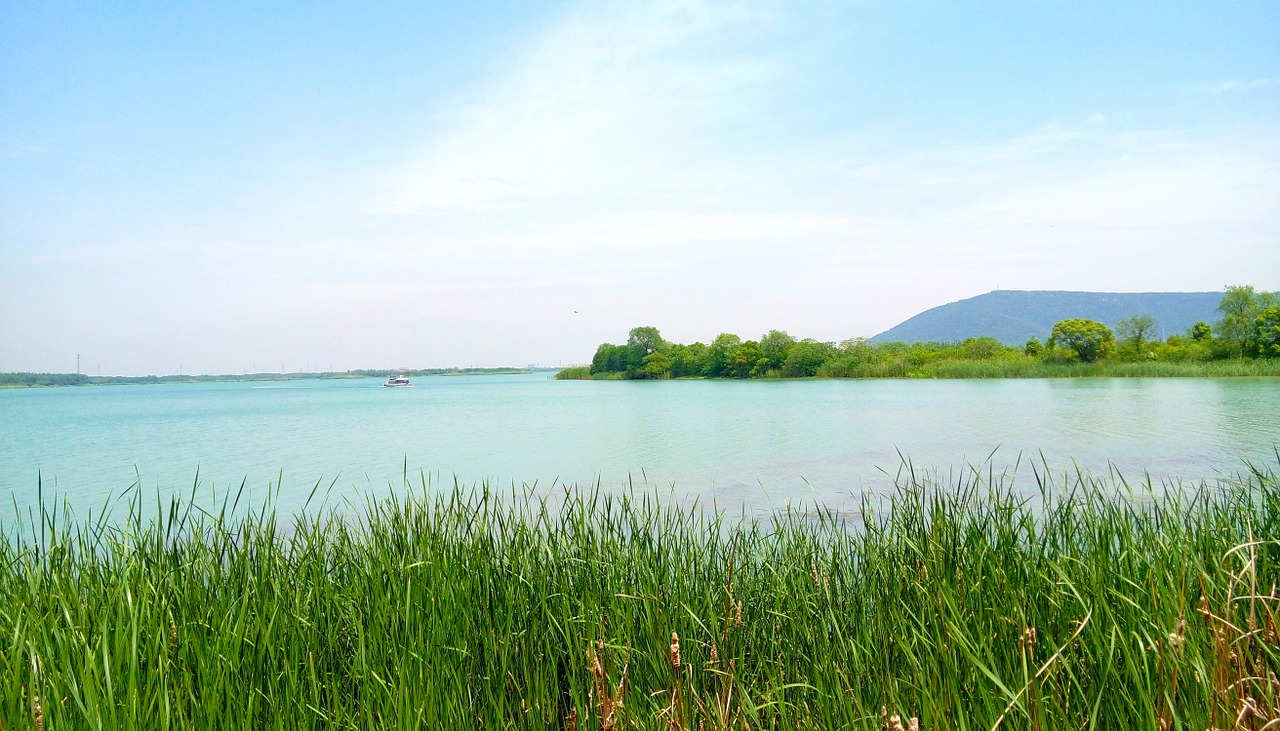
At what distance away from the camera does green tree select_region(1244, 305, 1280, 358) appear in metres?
36.0

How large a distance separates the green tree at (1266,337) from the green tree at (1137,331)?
715 cm

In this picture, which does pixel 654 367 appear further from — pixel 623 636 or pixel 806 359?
pixel 623 636

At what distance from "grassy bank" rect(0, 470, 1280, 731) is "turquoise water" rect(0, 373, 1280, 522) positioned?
3.01 m

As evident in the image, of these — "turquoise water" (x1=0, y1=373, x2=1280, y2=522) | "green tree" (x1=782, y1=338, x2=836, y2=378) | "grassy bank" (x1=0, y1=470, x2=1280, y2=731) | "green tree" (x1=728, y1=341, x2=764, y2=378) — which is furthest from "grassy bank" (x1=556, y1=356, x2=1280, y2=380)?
"grassy bank" (x1=0, y1=470, x2=1280, y2=731)

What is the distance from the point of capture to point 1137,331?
47.2 metres

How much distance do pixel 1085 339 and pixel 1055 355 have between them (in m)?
1.89

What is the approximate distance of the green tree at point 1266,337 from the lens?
35969mm

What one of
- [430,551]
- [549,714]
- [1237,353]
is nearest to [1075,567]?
[549,714]

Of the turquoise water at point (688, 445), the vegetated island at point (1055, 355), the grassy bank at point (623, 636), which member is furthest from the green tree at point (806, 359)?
the grassy bank at point (623, 636)

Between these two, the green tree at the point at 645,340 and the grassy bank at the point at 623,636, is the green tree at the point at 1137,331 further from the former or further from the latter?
the grassy bank at the point at 623,636

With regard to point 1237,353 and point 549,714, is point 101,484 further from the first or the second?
point 1237,353

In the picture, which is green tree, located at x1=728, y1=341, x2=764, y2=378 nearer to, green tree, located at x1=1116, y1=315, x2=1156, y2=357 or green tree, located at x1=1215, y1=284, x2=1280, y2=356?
green tree, located at x1=1116, y1=315, x2=1156, y2=357

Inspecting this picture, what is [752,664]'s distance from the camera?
2.98 metres

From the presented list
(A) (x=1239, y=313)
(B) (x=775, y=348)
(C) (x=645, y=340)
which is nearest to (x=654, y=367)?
(C) (x=645, y=340)
